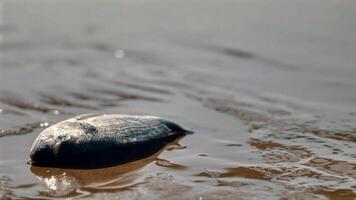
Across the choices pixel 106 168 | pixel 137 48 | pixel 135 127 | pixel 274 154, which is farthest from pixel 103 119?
pixel 137 48

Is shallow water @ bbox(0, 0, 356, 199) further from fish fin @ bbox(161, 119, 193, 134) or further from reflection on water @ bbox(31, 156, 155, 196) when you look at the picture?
fish fin @ bbox(161, 119, 193, 134)

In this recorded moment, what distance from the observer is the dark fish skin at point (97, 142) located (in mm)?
4531

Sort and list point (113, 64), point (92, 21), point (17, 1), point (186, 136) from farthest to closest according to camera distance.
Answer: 1. point (17, 1)
2. point (92, 21)
3. point (113, 64)
4. point (186, 136)

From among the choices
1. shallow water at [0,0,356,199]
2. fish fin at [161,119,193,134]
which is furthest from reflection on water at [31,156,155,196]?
fish fin at [161,119,193,134]

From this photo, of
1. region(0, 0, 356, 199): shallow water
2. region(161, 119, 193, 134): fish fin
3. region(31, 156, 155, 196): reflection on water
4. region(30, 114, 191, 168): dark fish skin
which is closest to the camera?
region(31, 156, 155, 196): reflection on water

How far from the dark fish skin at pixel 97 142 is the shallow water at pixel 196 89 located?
0.37 feet

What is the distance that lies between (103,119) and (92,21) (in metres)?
6.99

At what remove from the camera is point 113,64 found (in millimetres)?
8766

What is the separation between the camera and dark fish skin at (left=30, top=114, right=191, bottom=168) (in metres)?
4.53

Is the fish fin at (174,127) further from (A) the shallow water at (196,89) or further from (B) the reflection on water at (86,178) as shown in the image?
(B) the reflection on water at (86,178)

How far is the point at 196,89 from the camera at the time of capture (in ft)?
23.9

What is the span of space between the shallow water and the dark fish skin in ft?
0.37

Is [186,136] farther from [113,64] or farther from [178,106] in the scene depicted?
[113,64]

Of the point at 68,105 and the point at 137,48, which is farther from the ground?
the point at 137,48
